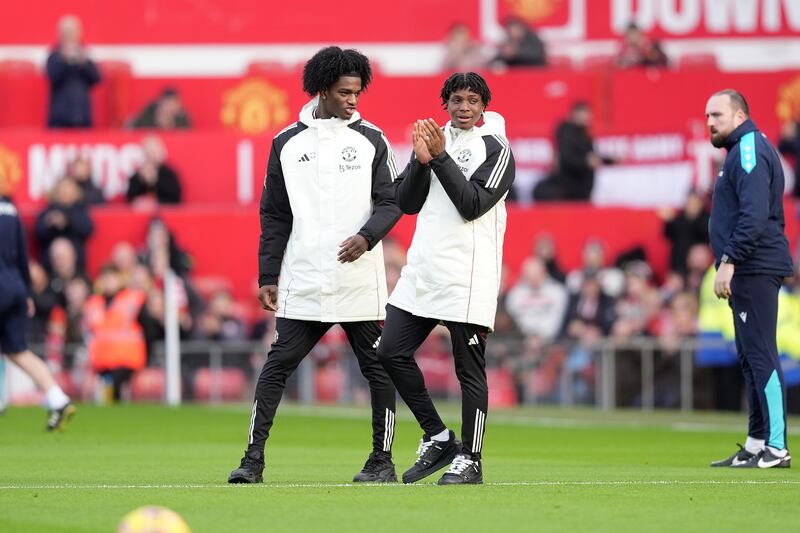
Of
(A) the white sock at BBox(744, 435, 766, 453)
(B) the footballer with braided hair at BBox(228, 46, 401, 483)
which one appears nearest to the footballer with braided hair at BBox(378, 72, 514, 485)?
(B) the footballer with braided hair at BBox(228, 46, 401, 483)

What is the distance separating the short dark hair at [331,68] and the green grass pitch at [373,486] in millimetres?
2110

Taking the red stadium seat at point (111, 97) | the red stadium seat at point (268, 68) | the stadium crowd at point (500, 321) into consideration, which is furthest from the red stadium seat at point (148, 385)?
the red stadium seat at point (268, 68)

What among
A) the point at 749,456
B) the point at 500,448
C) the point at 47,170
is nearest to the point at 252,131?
the point at 47,170

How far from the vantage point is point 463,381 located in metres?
9.34

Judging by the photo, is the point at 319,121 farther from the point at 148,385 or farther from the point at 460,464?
the point at 148,385

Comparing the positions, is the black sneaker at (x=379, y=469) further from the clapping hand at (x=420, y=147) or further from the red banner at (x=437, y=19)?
the red banner at (x=437, y=19)

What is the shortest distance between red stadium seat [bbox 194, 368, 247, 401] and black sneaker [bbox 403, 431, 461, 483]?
1168cm

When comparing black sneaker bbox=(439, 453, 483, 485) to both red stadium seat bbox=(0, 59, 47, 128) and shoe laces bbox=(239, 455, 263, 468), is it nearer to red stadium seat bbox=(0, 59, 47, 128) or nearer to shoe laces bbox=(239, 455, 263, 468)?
shoe laces bbox=(239, 455, 263, 468)

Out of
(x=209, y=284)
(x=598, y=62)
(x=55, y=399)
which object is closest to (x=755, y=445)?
(x=55, y=399)

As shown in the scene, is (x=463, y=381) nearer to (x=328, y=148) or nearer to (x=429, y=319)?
(x=429, y=319)

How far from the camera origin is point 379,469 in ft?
31.9

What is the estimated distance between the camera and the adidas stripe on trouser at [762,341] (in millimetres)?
11008

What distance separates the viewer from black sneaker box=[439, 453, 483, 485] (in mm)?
9219

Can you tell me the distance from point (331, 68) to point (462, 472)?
2.22 m
